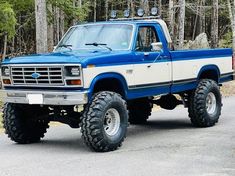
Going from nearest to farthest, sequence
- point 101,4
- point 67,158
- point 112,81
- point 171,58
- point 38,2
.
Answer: point 67,158 → point 112,81 → point 171,58 → point 38,2 → point 101,4

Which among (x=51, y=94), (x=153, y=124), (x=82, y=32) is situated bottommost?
(x=153, y=124)

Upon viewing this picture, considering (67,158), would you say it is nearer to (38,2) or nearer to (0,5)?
(38,2)

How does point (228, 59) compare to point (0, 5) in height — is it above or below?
below

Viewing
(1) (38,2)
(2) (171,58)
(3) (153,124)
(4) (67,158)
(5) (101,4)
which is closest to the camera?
(4) (67,158)

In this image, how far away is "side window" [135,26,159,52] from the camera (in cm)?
1041

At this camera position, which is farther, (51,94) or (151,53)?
(151,53)

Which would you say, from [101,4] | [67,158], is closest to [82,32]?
[67,158]

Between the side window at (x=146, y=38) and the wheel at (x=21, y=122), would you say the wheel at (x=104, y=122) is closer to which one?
the side window at (x=146, y=38)

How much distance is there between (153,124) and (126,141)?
8.63ft

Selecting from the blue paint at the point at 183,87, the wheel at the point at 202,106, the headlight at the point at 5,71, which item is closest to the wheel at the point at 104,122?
the headlight at the point at 5,71

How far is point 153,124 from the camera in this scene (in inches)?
506

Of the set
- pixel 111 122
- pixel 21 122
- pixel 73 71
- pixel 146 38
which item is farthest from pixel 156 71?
pixel 21 122

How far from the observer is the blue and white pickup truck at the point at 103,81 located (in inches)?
353

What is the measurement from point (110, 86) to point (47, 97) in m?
1.28
